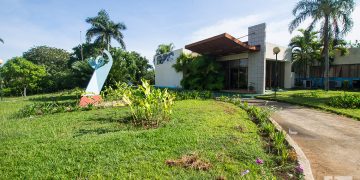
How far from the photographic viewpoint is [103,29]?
27719 millimetres

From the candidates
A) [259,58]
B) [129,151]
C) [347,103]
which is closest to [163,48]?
[259,58]

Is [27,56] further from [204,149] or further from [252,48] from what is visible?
[204,149]

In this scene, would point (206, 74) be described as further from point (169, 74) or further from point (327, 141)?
point (327, 141)

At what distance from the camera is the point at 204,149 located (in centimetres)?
373

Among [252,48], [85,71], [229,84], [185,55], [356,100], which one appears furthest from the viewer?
[185,55]

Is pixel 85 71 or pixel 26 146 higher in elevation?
pixel 85 71

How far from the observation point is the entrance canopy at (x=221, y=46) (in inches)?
593

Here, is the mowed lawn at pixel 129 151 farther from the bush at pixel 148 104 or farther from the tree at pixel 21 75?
the tree at pixel 21 75

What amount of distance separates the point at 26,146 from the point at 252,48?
14739 mm

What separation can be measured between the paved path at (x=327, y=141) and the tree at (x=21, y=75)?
31685 millimetres

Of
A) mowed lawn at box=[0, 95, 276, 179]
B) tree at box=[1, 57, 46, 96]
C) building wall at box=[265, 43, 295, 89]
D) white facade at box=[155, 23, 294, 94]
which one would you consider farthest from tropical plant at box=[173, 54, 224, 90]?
tree at box=[1, 57, 46, 96]

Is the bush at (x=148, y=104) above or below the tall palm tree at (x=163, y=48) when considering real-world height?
below

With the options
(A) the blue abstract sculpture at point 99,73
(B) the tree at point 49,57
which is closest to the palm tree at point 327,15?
(A) the blue abstract sculpture at point 99,73

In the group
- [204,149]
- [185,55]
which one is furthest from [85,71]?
[204,149]
